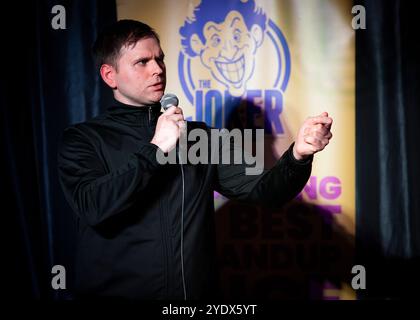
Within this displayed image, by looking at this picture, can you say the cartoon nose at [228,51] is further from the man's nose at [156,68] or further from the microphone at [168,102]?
the microphone at [168,102]

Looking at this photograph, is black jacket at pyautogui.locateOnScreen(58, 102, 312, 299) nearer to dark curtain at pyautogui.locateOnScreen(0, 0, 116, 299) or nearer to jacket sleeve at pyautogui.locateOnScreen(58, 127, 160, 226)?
jacket sleeve at pyautogui.locateOnScreen(58, 127, 160, 226)

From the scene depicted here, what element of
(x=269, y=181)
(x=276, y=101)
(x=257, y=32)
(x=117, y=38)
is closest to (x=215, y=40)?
(x=257, y=32)

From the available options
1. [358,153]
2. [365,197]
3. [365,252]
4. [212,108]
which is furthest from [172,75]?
[365,252]

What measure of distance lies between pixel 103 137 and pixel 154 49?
0.33m

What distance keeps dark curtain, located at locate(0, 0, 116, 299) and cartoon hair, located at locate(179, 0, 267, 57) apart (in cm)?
40

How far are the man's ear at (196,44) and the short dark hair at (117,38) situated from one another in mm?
802

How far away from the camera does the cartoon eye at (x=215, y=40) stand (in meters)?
2.16

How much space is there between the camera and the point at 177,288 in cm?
123

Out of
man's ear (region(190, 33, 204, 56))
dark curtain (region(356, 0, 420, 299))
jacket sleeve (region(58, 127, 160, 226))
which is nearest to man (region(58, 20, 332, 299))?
jacket sleeve (region(58, 127, 160, 226))

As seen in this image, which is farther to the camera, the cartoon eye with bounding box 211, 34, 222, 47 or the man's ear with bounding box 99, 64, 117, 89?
the cartoon eye with bounding box 211, 34, 222, 47

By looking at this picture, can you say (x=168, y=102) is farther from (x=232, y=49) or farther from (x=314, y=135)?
(x=232, y=49)

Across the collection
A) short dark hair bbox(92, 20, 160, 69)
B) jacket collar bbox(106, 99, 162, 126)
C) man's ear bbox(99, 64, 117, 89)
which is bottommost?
jacket collar bbox(106, 99, 162, 126)

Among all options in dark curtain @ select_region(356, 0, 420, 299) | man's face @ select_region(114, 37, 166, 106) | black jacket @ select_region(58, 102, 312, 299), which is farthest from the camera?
dark curtain @ select_region(356, 0, 420, 299)

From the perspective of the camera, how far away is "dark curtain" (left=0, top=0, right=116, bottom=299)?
214 centimetres
